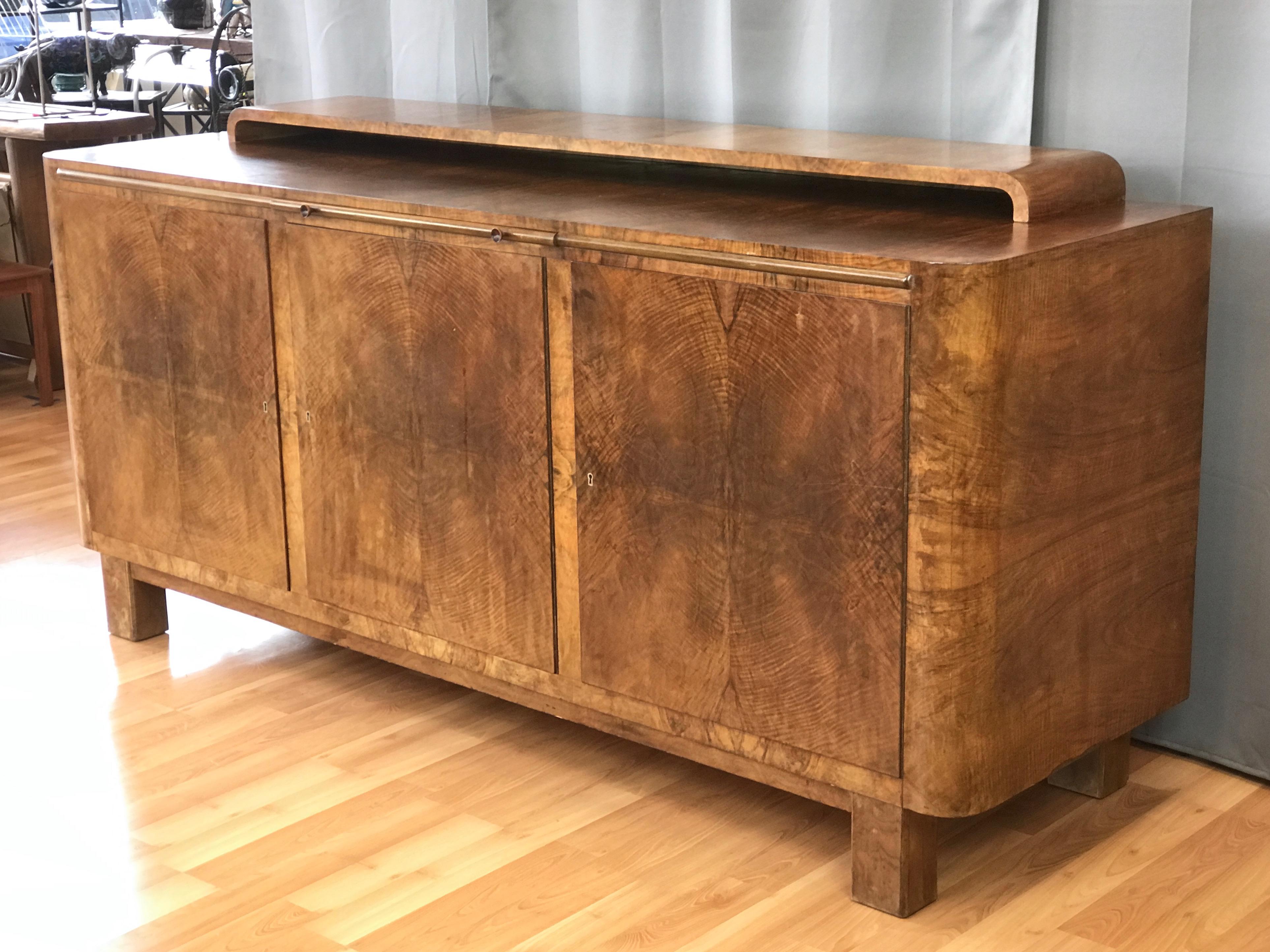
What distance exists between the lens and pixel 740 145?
223 centimetres

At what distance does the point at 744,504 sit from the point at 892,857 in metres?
0.48

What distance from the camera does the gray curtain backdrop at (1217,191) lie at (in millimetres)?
2129

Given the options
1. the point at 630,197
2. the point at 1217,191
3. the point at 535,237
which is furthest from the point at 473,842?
the point at 1217,191

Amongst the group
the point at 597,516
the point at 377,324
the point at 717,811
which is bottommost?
the point at 717,811

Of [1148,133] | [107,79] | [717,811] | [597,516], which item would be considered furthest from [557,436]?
[107,79]

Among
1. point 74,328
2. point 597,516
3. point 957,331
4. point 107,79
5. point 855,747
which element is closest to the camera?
point 957,331

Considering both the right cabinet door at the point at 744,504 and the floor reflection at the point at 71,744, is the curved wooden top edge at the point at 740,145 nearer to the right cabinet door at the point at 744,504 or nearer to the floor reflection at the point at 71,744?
the right cabinet door at the point at 744,504

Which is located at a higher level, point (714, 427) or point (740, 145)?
point (740, 145)

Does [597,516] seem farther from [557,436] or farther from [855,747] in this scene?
[855,747]

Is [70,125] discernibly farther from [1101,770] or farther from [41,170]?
[1101,770]

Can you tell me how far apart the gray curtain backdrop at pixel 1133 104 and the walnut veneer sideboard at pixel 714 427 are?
0.13 m

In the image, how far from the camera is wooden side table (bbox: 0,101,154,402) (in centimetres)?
467

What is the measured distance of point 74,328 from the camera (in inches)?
110

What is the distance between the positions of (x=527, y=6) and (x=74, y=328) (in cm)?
104
